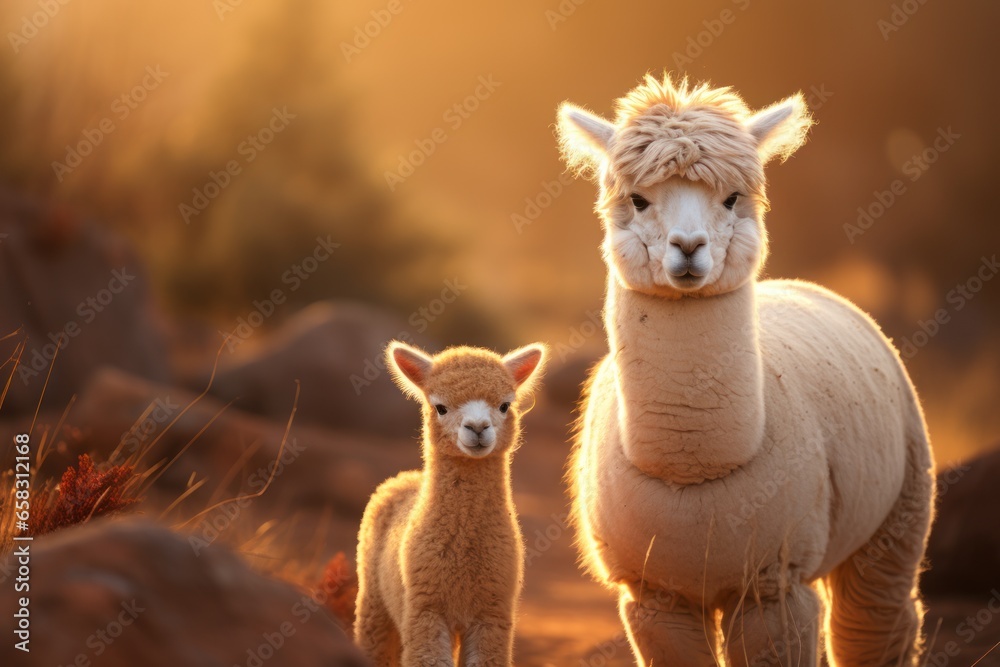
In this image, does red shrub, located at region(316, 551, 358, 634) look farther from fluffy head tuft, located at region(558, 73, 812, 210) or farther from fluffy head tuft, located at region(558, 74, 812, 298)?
fluffy head tuft, located at region(558, 73, 812, 210)

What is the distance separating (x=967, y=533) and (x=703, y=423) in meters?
3.72

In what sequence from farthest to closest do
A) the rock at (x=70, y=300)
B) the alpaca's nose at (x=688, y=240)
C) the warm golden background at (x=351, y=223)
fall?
the rock at (x=70, y=300) → the warm golden background at (x=351, y=223) → the alpaca's nose at (x=688, y=240)

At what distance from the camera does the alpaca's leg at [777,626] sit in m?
3.77

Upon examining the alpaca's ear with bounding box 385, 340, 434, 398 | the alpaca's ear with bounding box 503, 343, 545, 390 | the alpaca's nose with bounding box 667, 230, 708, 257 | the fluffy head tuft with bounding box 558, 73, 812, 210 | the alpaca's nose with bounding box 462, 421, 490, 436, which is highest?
the fluffy head tuft with bounding box 558, 73, 812, 210

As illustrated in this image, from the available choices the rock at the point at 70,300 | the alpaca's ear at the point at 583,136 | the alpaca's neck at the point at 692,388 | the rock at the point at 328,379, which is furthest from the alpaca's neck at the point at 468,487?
the rock at the point at 328,379

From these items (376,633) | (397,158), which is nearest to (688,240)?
(376,633)

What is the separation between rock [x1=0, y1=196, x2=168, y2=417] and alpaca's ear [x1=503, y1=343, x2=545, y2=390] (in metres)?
6.82

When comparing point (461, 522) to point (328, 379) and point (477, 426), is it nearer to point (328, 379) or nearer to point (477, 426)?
point (477, 426)

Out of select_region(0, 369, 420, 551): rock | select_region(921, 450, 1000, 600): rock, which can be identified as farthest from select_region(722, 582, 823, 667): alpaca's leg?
select_region(0, 369, 420, 551): rock

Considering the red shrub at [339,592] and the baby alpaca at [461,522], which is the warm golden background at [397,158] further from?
the baby alpaca at [461,522]

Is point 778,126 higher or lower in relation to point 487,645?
higher

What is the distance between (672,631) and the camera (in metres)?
3.94

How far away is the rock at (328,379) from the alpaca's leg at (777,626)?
7.92m

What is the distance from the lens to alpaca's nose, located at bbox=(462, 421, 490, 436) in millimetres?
3776
